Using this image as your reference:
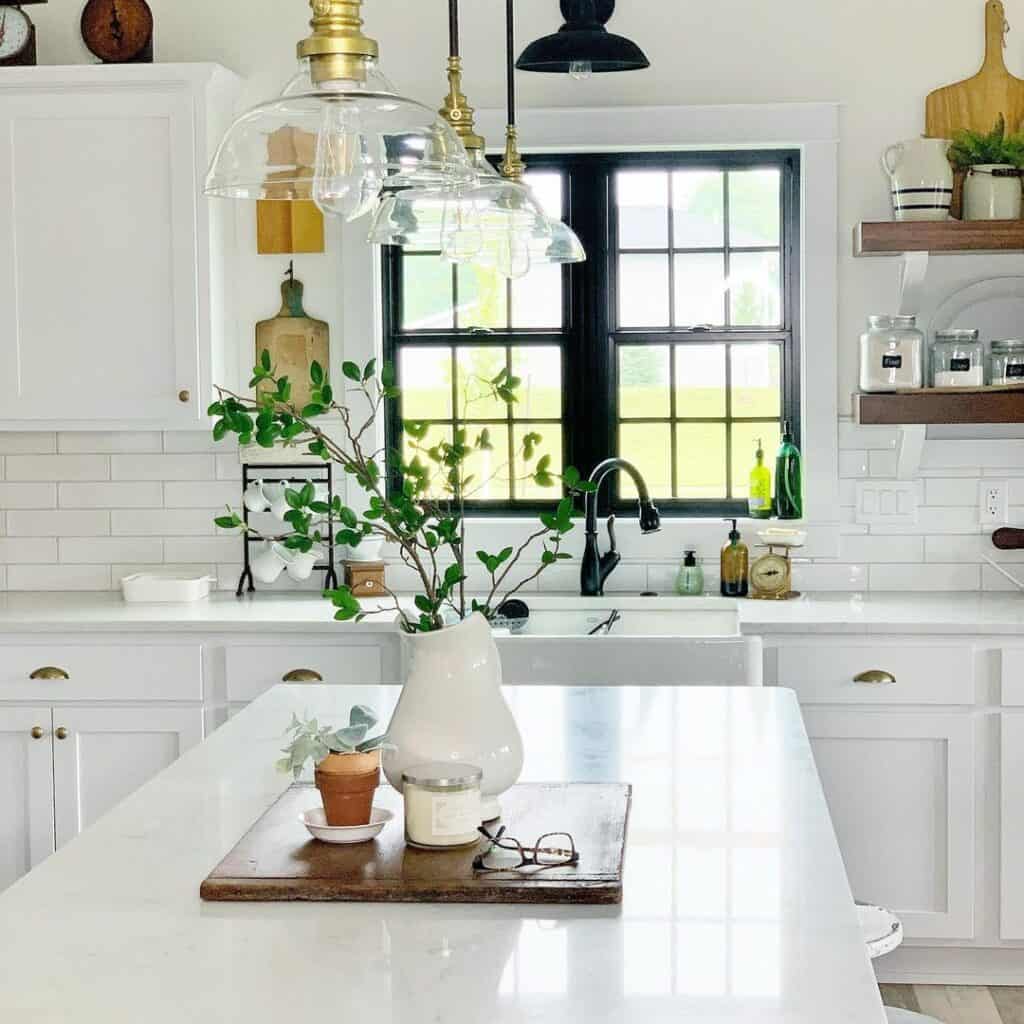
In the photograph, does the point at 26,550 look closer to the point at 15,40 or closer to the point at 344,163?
the point at 15,40

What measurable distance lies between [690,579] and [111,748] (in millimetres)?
1630

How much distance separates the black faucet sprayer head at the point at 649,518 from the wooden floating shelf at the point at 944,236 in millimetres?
892

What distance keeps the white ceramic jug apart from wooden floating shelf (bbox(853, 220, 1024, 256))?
0.04 meters

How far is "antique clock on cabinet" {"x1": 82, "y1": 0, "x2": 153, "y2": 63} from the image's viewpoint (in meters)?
4.50

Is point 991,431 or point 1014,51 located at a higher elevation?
point 1014,51

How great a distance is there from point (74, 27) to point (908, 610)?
9.41ft

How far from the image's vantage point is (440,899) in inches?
72.7

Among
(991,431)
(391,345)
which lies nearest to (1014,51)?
(991,431)

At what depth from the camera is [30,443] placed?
15.4ft

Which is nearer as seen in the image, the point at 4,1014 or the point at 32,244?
the point at 4,1014

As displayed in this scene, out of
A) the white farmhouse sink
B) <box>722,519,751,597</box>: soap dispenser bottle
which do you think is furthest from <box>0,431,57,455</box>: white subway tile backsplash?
<box>722,519,751,597</box>: soap dispenser bottle

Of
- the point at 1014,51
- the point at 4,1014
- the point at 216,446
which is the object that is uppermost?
the point at 1014,51

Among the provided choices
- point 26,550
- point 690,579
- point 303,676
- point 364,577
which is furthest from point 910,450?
point 26,550

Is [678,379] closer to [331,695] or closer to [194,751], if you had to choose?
[331,695]
